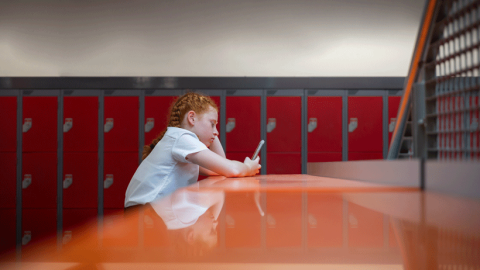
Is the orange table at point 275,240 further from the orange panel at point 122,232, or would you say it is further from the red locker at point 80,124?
the red locker at point 80,124

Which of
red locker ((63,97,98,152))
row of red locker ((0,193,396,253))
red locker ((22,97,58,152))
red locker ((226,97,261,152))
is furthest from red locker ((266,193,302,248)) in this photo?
red locker ((22,97,58,152))

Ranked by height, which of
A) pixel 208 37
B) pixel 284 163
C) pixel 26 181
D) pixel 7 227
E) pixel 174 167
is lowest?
pixel 7 227

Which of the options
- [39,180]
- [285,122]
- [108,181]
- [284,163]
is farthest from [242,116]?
[39,180]

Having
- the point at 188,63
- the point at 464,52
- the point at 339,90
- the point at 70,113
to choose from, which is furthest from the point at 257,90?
the point at 464,52

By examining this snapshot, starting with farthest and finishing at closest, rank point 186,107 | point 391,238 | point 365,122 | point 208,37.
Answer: point 208,37 < point 365,122 < point 186,107 < point 391,238

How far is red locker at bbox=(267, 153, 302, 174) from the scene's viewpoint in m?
2.85

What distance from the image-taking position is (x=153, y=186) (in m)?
1.17

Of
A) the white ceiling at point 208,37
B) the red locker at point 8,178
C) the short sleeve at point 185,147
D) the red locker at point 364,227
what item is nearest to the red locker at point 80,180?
the red locker at point 8,178

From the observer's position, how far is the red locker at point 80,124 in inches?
112

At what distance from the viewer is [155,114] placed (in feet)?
9.32

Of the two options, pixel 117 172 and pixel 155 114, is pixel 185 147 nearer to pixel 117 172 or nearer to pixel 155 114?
pixel 155 114

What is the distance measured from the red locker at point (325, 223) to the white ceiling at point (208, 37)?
118 inches

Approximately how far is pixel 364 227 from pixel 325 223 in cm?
4

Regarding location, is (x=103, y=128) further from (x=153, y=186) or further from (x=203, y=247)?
(x=203, y=247)
